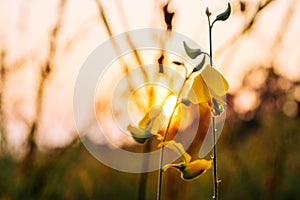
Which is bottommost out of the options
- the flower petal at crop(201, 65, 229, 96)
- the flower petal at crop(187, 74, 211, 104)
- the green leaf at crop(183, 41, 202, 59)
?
the flower petal at crop(187, 74, 211, 104)

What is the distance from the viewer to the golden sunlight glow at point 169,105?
2.99 feet

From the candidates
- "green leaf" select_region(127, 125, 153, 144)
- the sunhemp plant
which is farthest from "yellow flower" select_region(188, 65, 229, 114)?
"green leaf" select_region(127, 125, 153, 144)

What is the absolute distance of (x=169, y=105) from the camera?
0.92 m

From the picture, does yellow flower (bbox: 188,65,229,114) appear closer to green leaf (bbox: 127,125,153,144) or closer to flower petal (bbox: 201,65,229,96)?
flower petal (bbox: 201,65,229,96)

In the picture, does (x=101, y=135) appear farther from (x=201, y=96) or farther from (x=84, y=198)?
(x=84, y=198)

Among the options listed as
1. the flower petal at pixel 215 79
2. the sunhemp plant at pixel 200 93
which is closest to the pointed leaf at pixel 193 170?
the sunhemp plant at pixel 200 93

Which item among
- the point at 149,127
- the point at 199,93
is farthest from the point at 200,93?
the point at 149,127

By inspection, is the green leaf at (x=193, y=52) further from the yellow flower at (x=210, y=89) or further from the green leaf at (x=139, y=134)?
the green leaf at (x=139, y=134)

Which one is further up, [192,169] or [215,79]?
[215,79]

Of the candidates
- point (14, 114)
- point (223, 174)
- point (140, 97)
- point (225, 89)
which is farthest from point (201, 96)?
point (223, 174)

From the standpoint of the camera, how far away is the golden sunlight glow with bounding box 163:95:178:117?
0.91m

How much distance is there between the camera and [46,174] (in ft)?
4.90

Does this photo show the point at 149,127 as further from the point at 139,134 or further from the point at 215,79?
the point at 215,79

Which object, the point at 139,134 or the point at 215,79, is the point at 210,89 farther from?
the point at 139,134
